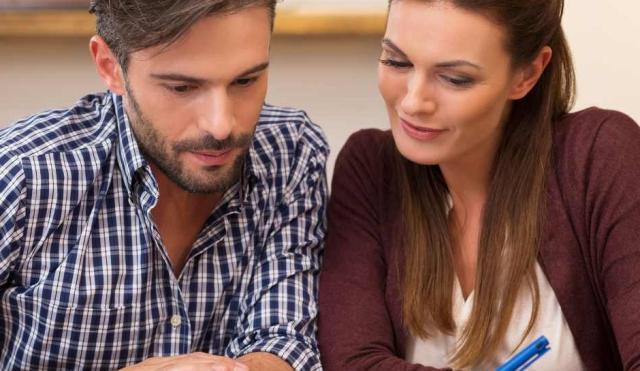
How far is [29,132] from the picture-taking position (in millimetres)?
1548

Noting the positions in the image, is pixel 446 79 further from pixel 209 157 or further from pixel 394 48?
pixel 209 157

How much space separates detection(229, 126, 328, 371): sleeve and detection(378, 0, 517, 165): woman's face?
22 centimetres

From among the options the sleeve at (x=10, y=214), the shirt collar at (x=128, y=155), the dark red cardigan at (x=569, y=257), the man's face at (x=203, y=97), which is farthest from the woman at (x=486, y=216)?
the sleeve at (x=10, y=214)

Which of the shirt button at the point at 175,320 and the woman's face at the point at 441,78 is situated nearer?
the woman's face at the point at 441,78

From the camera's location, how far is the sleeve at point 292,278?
1559 millimetres

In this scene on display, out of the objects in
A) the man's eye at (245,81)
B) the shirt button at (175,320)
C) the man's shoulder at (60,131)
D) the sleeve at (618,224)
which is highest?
the man's eye at (245,81)

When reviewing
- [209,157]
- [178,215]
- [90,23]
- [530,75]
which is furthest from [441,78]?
[90,23]

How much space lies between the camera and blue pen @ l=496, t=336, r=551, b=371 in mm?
1365

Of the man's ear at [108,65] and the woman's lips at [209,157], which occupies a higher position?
the man's ear at [108,65]

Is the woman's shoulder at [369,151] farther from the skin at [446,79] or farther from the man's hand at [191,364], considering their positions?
the man's hand at [191,364]

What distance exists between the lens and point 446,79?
4.87ft

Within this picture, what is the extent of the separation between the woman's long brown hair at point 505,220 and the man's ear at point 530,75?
19mm

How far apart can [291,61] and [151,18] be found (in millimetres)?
933

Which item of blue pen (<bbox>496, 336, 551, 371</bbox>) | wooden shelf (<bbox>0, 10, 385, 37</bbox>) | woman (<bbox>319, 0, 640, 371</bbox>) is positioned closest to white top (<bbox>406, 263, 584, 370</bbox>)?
woman (<bbox>319, 0, 640, 371</bbox>)
